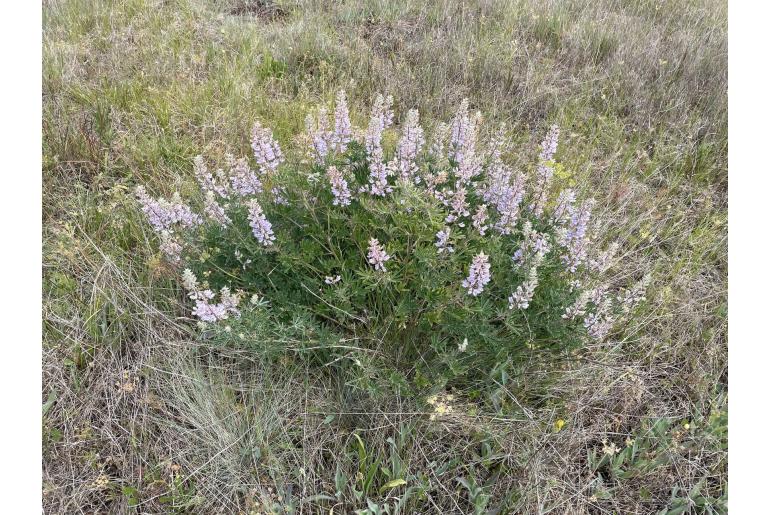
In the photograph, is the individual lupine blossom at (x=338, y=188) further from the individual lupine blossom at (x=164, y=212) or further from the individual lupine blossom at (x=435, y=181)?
the individual lupine blossom at (x=164, y=212)

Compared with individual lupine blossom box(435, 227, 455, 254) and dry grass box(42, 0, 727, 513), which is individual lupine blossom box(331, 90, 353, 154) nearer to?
individual lupine blossom box(435, 227, 455, 254)

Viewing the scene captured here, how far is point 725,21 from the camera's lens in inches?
212

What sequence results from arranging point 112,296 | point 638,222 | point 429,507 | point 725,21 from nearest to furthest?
point 429,507 → point 112,296 → point 638,222 → point 725,21

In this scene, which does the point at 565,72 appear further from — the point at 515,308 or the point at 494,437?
the point at 494,437

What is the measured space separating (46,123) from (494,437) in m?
3.42

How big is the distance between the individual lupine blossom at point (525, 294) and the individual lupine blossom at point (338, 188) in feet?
2.67

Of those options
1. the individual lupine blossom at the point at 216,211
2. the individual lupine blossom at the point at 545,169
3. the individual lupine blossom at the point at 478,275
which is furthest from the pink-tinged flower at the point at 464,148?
the individual lupine blossom at the point at 216,211

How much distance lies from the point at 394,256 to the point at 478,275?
1.30ft

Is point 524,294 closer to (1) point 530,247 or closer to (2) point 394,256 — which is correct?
(1) point 530,247

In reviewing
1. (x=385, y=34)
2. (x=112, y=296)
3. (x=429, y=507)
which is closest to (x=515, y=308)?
(x=429, y=507)

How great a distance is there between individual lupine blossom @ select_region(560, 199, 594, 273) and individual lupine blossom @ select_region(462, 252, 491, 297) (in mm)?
451

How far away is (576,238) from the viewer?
240 centimetres

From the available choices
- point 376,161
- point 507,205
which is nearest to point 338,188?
point 376,161

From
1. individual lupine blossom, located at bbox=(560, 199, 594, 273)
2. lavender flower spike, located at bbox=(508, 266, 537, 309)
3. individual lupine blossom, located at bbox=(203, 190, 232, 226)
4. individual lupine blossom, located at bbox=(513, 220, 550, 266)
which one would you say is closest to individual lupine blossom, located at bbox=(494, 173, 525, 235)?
individual lupine blossom, located at bbox=(513, 220, 550, 266)
